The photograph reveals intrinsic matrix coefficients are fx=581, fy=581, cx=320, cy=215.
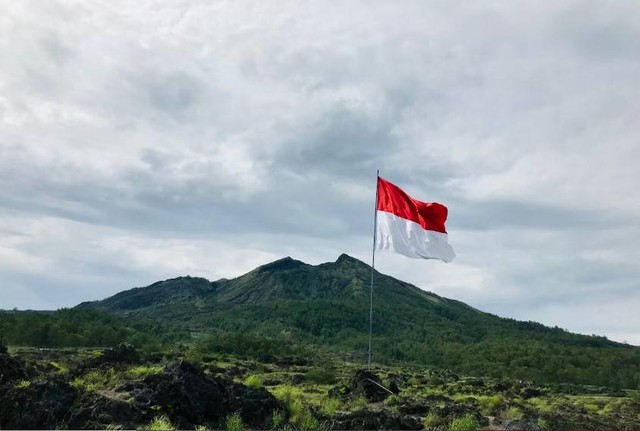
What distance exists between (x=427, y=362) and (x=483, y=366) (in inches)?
1188

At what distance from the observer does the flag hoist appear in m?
24.3

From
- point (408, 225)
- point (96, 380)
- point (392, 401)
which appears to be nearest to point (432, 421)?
point (392, 401)

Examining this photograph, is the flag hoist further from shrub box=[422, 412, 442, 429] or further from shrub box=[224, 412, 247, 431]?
shrub box=[224, 412, 247, 431]

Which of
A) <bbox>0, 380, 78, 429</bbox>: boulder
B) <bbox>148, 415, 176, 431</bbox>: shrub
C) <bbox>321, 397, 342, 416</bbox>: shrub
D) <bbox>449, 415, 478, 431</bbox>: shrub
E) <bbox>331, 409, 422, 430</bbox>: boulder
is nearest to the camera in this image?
<bbox>148, 415, 176, 431</bbox>: shrub

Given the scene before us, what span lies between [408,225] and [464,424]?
9351 mm

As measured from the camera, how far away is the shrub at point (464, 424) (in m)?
16.9

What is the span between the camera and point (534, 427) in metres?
17.1

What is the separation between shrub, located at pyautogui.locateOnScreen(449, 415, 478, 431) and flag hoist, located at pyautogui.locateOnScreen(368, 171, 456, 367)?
22.6 feet

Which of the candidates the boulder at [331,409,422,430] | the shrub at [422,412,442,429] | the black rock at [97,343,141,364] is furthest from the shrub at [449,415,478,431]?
the black rock at [97,343,141,364]

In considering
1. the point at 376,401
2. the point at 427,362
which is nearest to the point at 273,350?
the point at 427,362

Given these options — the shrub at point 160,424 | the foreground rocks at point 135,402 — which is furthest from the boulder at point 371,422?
the shrub at point 160,424

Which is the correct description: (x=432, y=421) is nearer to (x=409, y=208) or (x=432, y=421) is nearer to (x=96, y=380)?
(x=409, y=208)

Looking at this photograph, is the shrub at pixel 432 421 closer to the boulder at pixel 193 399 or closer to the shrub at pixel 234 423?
the boulder at pixel 193 399

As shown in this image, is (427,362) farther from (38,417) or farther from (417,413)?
(38,417)
